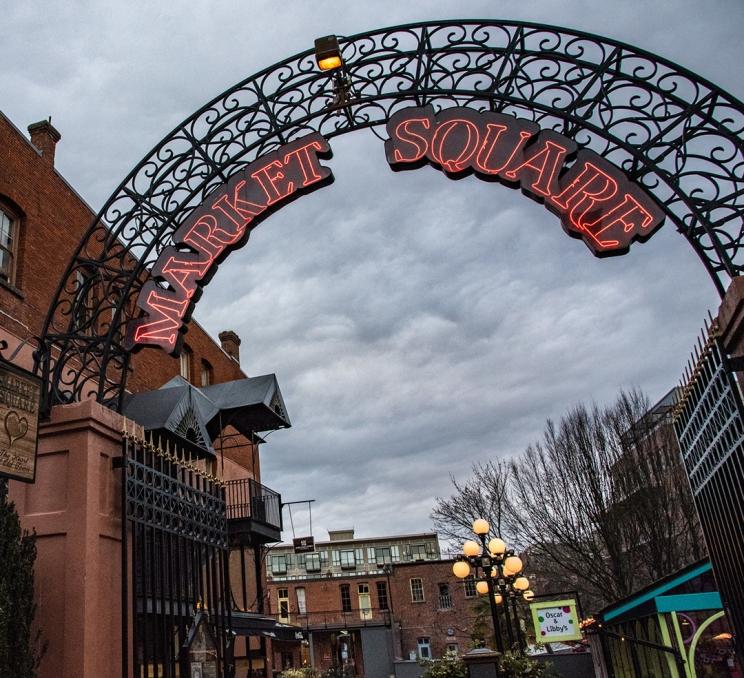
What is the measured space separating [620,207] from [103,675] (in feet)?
20.7

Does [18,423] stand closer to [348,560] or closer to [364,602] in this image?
[364,602]

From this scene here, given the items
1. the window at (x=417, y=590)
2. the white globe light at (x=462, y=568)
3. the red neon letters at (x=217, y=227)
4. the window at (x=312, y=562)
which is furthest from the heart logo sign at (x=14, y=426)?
the window at (x=312, y=562)

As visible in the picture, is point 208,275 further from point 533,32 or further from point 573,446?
point 573,446

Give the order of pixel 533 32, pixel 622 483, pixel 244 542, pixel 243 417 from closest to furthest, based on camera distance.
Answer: pixel 533 32
pixel 243 417
pixel 244 542
pixel 622 483

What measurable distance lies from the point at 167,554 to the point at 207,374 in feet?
62.5

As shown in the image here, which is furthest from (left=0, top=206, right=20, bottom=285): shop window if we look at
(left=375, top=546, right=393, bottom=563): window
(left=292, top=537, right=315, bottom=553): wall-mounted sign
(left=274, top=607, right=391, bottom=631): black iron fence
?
(left=375, top=546, right=393, bottom=563): window

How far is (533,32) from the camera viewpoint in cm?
762

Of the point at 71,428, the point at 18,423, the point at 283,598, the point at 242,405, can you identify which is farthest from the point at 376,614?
the point at 18,423

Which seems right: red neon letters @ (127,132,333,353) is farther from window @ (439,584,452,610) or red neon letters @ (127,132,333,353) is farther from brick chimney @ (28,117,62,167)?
window @ (439,584,452,610)

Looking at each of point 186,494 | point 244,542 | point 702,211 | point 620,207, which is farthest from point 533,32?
point 244,542

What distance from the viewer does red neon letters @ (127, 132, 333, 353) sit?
739 cm

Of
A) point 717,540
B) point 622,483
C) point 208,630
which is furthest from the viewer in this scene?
point 622,483

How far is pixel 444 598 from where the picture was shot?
176 ft

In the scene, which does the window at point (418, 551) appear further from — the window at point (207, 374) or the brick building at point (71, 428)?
the window at point (207, 374)
